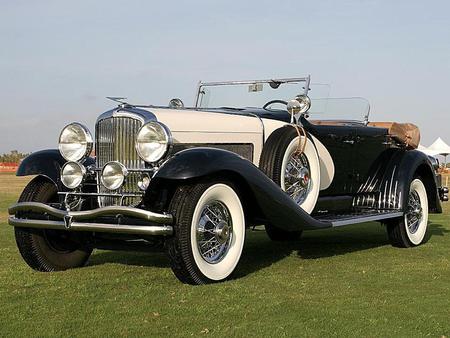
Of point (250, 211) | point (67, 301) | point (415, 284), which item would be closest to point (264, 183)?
point (250, 211)

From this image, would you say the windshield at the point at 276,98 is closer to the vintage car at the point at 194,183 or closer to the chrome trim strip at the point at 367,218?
the vintage car at the point at 194,183

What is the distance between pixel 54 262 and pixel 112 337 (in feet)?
8.39

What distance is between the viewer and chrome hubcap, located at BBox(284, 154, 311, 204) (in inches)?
257

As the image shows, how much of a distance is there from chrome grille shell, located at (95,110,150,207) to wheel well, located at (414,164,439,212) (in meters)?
4.48

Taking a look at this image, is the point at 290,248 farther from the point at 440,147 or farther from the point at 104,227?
the point at 440,147

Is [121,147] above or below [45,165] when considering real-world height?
above

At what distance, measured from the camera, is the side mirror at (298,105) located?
6.82 metres

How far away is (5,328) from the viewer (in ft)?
12.9

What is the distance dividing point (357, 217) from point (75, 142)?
3199mm

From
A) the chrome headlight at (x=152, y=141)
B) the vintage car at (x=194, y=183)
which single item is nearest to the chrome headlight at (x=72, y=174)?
the vintage car at (x=194, y=183)

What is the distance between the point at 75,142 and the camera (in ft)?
19.4

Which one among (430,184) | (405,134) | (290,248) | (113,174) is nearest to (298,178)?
(290,248)

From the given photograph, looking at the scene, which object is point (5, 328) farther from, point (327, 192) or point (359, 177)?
point (359, 177)

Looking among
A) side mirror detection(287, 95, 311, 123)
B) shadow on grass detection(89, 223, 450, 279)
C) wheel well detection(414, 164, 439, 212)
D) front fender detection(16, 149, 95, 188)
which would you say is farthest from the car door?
front fender detection(16, 149, 95, 188)
